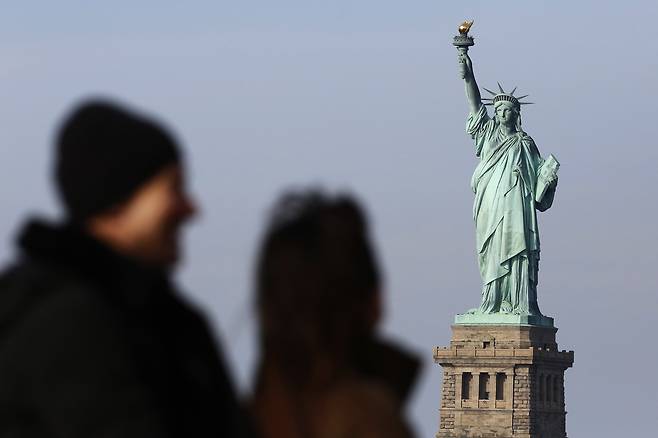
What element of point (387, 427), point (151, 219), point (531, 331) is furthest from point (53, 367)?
point (531, 331)

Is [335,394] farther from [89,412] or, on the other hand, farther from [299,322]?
[89,412]

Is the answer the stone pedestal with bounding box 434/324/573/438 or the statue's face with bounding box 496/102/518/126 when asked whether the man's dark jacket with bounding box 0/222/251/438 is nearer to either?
the statue's face with bounding box 496/102/518/126

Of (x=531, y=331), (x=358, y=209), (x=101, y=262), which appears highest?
(x=531, y=331)

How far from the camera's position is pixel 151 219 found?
4590 mm

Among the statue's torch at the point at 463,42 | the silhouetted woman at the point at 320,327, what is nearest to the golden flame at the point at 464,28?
the statue's torch at the point at 463,42

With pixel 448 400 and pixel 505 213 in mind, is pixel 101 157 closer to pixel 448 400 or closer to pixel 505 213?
pixel 505 213

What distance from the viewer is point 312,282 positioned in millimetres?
4727

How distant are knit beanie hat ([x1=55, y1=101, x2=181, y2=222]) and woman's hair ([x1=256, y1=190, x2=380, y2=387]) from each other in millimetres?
326

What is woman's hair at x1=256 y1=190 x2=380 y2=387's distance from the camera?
4.73m

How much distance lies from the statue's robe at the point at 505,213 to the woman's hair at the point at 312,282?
5926 cm

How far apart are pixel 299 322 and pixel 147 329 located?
1.24ft

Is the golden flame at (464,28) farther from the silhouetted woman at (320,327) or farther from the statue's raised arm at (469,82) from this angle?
the silhouetted woman at (320,327)

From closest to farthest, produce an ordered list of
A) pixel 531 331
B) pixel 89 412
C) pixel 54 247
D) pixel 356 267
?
pixel 89 412
pixel 54 247
pixel 356 267
pixel 531 331

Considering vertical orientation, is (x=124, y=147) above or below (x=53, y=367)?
above
